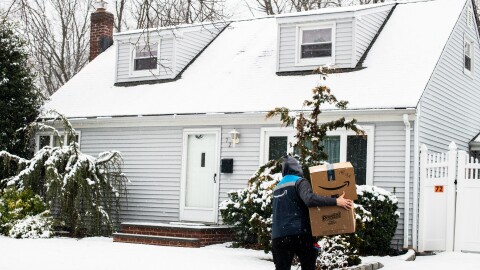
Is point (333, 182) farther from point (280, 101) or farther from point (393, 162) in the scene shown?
point (280, 101)

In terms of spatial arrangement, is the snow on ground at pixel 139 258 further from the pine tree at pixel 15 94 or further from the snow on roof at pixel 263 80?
the pine tree at pixel 15 94

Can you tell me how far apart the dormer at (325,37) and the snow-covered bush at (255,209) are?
4165mm

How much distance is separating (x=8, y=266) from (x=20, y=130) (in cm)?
864

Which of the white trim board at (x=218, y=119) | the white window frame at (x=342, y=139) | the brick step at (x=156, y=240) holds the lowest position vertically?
the brick step at (x=156, y=240)

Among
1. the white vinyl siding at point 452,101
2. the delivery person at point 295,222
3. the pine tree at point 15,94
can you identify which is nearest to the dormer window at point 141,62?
the pine tree at point 15,94

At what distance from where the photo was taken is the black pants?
22.5 ft

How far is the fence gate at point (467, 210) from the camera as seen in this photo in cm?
1255

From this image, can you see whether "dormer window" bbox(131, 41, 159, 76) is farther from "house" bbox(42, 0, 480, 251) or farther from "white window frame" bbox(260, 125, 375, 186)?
"white window frame" bbox(260, 125, 375, 186)

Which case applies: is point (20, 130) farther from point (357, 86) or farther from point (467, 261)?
point (467, 261)

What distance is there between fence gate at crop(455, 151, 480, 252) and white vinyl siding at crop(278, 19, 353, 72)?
3.95m

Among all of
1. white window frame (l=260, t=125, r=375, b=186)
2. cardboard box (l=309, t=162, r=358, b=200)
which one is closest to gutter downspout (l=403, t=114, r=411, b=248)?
white window frame (l=260, t=125, r=375, b=186)

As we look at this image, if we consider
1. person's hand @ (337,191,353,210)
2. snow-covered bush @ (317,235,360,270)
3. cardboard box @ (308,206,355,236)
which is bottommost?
snow-covered bush @ (317,235,360,270)

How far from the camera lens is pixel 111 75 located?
1973 centimetres

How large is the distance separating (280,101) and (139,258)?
543 centimetres
